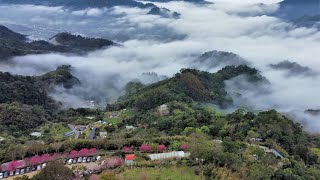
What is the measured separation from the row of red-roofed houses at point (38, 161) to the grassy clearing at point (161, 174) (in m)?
7.01

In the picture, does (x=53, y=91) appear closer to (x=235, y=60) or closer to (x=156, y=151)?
(x=235, y=60)

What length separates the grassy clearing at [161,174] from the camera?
142 feet

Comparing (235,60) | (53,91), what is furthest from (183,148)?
(235,60)

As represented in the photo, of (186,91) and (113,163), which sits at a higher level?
(113,163)

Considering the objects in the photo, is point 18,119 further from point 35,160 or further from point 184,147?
point 184,147

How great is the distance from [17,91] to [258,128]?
232 feet

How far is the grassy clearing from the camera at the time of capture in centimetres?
4331

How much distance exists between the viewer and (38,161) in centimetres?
4906

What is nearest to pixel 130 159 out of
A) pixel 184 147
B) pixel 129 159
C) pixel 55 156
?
pixel 129 159

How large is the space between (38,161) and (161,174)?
1436 cm

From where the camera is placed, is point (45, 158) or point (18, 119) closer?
point (45, 158)

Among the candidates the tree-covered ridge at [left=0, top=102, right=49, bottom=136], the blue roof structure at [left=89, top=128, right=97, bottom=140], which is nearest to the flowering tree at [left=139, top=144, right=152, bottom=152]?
the blue roof structure at [left=89, top=128, right=97, bottom=140]

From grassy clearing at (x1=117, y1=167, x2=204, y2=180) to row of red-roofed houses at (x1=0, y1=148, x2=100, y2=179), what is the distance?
7.01 m

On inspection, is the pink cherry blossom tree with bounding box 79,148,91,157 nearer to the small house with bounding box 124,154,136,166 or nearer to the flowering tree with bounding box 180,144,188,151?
the small house with bounding box 124,154,136,166
